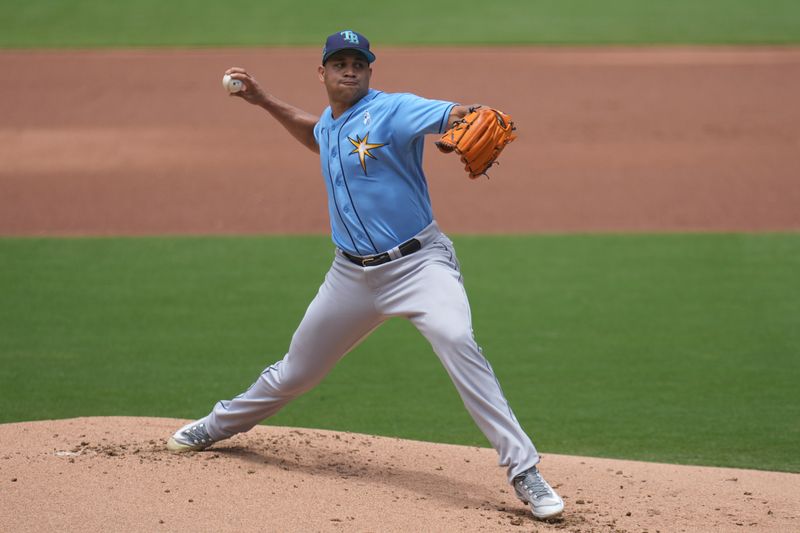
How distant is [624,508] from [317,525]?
137 centimetres

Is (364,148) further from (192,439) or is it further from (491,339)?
(491,339)

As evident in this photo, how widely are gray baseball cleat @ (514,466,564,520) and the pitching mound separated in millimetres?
62

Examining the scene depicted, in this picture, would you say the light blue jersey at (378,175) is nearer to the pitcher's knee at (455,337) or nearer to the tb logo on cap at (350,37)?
the tb logo on cap at (350,37)

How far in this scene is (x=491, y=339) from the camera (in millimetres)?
7832

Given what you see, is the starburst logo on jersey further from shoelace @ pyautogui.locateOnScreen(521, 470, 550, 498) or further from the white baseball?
shoelace @ pyautogui.locateOnScreen(521, 470, 550, 498)

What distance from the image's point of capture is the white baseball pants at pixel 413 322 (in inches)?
174

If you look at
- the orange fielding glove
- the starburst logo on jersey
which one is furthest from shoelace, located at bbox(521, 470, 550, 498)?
the starburst logo on jersey

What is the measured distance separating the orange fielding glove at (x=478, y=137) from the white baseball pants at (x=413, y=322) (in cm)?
50

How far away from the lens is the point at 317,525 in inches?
166

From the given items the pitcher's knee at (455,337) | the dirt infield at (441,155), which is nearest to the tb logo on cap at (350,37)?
the pitcher's knee at (455,337)

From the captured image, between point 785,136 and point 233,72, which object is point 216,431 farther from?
point 785,136

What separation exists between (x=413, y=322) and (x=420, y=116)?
0.86 m

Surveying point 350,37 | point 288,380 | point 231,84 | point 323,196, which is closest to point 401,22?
point 323,196

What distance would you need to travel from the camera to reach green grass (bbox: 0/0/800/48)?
2075 cm
